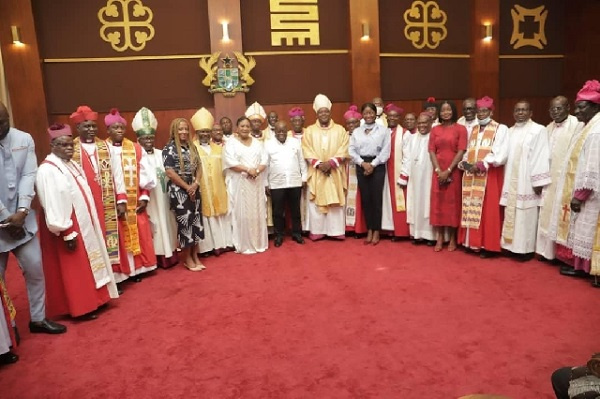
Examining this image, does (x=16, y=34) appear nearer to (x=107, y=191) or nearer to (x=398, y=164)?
(x=107, y=191)

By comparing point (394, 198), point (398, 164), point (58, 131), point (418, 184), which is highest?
point (58, 131)

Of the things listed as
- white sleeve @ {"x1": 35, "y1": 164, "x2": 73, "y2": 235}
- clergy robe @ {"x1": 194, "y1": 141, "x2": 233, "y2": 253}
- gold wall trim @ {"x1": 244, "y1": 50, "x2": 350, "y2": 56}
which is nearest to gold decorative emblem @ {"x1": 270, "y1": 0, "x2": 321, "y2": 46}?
gold wall trim @ {"x1": 244, "y1": 50, "x2": 350, "y2": 56}

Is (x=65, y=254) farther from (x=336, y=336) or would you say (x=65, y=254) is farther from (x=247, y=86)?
(x=247, y=86)

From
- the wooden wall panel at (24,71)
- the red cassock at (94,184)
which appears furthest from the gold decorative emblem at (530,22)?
the wooden wall panel at (24,71)

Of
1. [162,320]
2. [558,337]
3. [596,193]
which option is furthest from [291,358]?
[596,193]

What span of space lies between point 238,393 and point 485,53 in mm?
8294

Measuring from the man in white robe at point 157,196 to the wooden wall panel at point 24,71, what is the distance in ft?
10.8

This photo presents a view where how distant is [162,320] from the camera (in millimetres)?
3594

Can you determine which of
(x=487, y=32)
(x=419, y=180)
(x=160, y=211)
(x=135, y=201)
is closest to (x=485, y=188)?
(x=419, y=180)

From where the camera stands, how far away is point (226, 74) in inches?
298

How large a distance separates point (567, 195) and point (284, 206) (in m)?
3.14

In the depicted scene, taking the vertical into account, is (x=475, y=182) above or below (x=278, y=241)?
above

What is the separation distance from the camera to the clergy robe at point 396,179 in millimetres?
5598

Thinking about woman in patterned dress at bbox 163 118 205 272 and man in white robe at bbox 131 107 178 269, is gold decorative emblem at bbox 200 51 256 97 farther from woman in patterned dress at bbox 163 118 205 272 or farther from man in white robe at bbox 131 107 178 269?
woman in patterned dress at bbox 163 118 205 272
